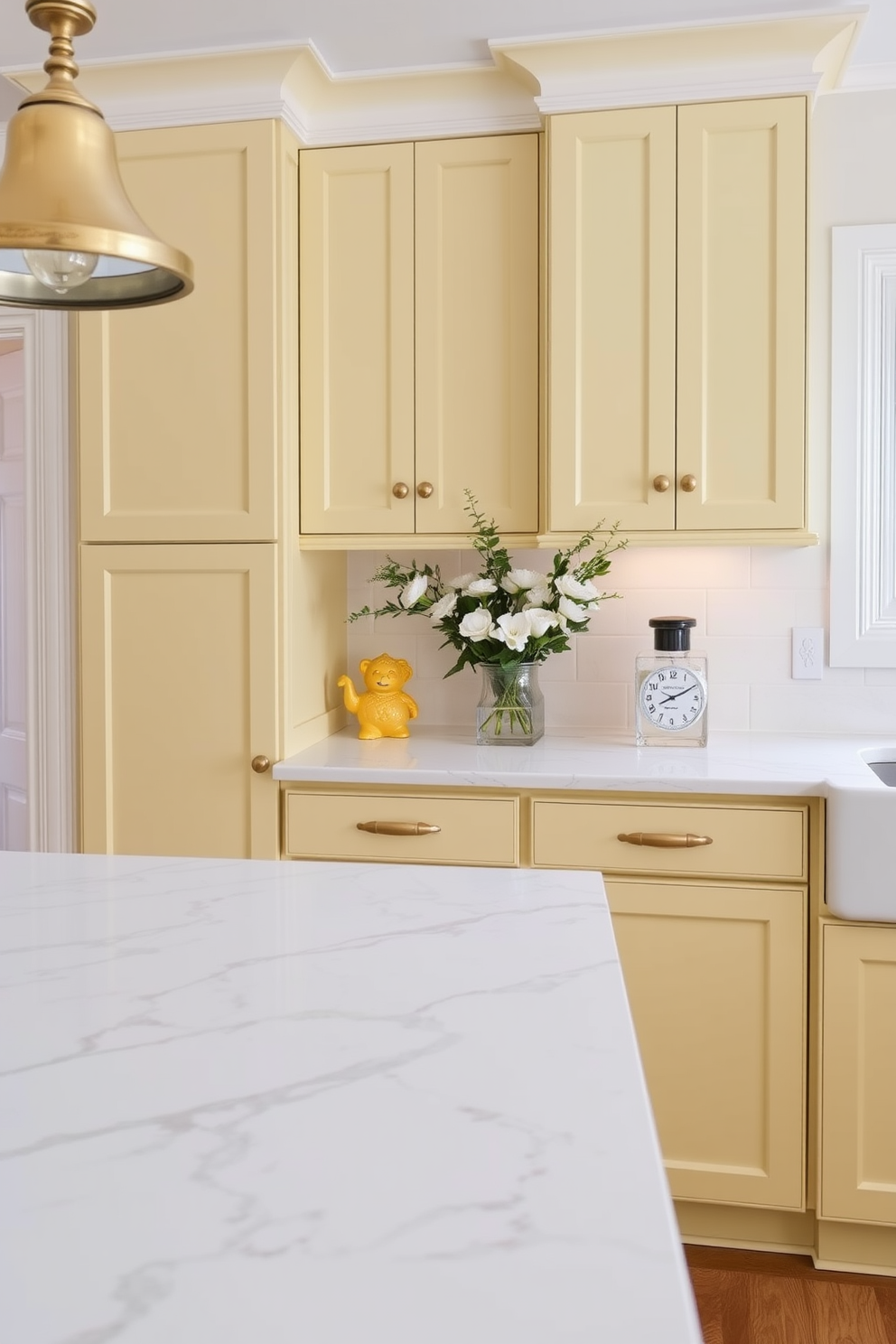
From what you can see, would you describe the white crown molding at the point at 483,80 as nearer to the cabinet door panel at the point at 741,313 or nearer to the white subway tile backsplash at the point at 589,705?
the cabinet door panel at the point at 741,313

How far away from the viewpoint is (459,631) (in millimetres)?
2539

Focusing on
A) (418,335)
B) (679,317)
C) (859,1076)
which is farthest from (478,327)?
(859,1076)

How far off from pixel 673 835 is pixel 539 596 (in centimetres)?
64

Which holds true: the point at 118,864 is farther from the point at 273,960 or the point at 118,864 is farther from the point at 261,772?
the point at 261,772

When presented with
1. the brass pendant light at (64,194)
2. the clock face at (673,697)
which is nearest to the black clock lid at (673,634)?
the clock face at (673,697)

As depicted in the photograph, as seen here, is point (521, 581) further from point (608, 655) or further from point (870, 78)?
point (870, 78)

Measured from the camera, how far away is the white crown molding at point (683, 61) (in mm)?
2287

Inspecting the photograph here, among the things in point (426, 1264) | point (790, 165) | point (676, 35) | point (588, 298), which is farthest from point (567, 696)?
point (426, 1264)

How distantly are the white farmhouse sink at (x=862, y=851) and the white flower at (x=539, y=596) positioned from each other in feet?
2.53

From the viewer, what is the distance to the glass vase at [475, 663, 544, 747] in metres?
2.60

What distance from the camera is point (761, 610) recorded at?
2779 millimetres

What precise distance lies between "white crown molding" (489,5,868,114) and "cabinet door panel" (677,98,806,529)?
5 cm

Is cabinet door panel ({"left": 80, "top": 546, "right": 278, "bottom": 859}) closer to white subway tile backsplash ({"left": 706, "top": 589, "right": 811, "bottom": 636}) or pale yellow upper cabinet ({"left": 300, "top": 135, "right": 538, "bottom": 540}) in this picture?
pale yellow upper cabinet ({"left": 300, "top": 135, "right": 538, "bottom": 540})

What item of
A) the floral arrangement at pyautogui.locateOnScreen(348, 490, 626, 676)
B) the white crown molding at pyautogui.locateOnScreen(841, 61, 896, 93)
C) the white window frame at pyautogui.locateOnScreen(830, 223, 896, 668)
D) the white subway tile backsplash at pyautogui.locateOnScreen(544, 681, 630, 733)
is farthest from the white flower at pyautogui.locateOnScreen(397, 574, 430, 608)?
the white crown molding at pyautogui.locateOnScreen(841, 61, 896, 93)
